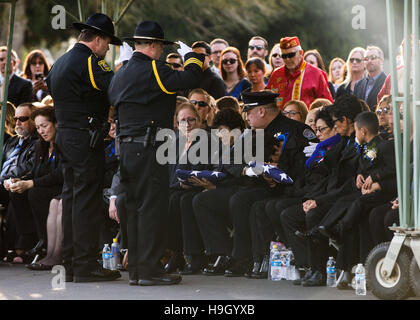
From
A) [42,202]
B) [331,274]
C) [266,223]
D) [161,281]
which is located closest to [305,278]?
[331,274]

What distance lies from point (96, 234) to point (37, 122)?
2.05 m

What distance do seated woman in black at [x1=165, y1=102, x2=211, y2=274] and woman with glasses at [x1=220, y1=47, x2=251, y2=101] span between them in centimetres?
197

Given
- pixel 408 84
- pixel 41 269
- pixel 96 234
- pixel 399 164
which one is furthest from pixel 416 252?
pixel 41 269

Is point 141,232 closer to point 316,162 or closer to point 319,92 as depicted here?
point 316,162

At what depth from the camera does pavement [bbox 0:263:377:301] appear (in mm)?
7762

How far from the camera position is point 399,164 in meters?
7.59

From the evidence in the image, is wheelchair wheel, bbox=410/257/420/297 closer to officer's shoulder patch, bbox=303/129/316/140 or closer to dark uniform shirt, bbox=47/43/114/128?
officer's shoulder patch, bbox=303/129/316/140

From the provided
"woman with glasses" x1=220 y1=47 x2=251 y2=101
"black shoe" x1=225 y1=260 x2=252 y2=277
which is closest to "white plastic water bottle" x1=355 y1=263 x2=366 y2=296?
"black shoe" x1=225 y1=260 x2=252 y2=277

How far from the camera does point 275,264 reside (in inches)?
349

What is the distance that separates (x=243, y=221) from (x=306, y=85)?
8.36 feet

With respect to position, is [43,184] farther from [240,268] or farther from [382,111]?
[382,111]

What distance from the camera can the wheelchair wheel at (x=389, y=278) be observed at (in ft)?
24.2

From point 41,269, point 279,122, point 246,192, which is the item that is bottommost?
point 41,269

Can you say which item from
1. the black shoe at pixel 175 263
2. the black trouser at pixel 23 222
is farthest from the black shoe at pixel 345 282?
the black trouser at pixel 23 222
